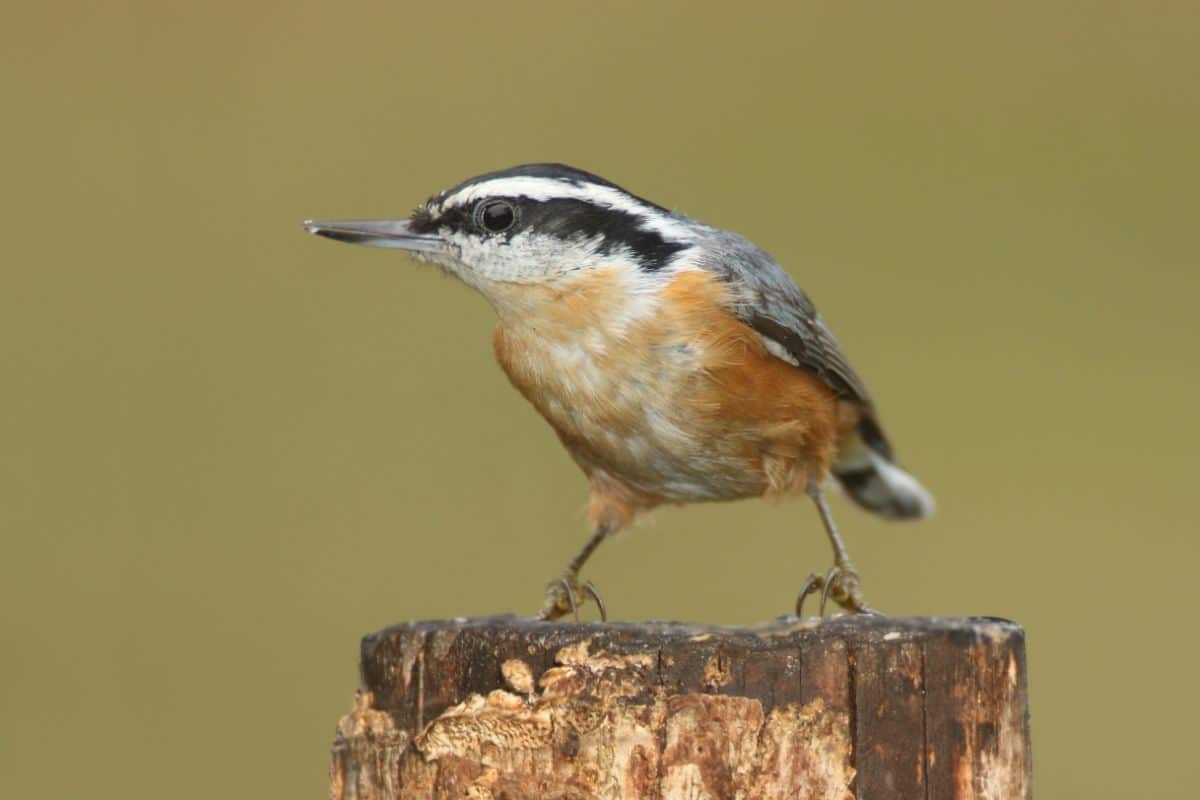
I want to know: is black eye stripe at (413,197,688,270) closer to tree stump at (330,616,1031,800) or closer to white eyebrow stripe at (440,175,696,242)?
white eyebrow stripe at (440,175,696,242)

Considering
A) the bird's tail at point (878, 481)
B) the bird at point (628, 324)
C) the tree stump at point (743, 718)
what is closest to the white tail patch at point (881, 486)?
the bird's tail at point (878, 481)

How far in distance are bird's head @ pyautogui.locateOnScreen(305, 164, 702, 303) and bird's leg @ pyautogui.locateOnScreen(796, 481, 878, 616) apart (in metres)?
1.02

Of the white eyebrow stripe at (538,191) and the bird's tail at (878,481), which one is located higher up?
the white eyebrow stripe at (538,191)

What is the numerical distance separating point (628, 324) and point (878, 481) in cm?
192

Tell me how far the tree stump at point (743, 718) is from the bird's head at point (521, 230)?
160 centimetres

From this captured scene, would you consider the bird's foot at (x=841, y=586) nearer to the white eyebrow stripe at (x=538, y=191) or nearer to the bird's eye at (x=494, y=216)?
the white eyebrow stripe at (x=538, y=191)

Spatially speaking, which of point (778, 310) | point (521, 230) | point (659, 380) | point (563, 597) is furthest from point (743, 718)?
point (563, 597)

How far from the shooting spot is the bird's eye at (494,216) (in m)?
4.92

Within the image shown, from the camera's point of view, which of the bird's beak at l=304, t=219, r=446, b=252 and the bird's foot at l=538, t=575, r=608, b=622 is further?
the bird's foot at l=538, t=575, r=608, b=622

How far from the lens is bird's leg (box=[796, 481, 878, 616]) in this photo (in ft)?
17.9

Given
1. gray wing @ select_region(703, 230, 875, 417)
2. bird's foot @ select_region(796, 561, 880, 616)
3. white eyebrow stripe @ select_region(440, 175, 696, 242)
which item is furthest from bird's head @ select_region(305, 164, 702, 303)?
bird's foot @ select_region(796, 561, 880, 616)

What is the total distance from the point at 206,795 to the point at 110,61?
421 cm

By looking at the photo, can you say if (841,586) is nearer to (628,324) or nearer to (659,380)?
(659,380)

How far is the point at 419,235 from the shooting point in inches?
197
